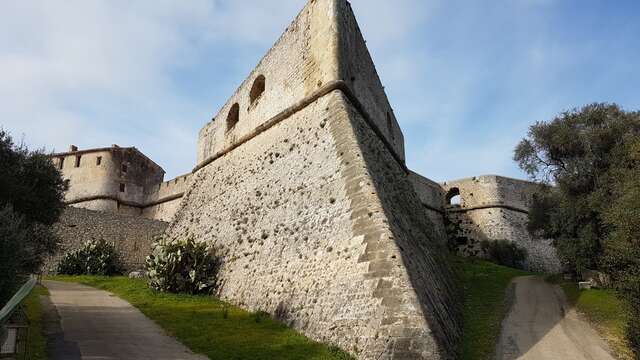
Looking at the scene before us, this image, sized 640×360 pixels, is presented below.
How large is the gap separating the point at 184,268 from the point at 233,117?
7629mm

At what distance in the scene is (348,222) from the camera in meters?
9.21

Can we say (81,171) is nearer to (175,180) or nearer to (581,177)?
(175,180)

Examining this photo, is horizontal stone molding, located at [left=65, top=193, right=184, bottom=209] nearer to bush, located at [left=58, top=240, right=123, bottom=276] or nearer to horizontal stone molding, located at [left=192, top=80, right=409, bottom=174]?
bush, located at [left=58, top=240, right=123, bottom=276]

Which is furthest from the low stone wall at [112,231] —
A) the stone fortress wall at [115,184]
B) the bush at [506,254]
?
the bush at [506,254]

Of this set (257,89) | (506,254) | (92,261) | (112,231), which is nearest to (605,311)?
(257,89)

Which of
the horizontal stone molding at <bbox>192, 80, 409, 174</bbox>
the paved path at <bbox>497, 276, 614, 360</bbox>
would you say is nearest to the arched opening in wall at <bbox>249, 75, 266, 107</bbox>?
the horizontal stone molding at <bbox>192, 80, 409, 174</bbox>

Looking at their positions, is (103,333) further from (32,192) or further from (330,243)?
(32,192)

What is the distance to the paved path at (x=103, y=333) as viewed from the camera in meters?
7.49

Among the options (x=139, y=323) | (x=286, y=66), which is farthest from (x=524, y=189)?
(x=139, y=323)

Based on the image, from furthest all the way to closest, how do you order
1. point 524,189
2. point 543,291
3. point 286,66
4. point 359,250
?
point 524,189 < point 543,291 < point 286,66 < point 359,250

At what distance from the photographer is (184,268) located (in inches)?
511

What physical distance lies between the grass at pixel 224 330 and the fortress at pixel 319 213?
1.03 ft

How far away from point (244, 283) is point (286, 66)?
294 inches

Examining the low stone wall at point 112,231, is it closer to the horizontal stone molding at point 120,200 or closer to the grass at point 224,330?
the horizontal stone molding at point 120,200
